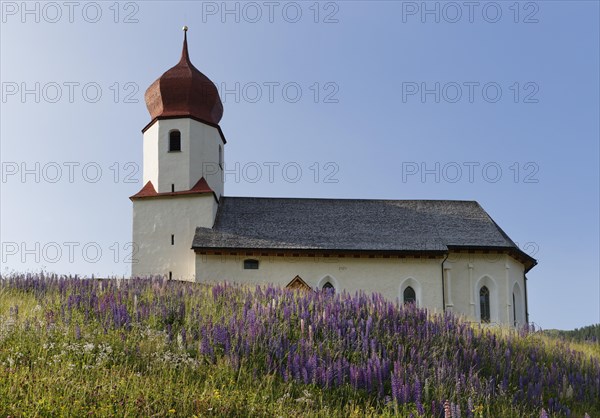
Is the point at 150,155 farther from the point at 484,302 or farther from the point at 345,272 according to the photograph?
the point at 484,302

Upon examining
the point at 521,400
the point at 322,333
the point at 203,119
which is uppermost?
the point at 203,119

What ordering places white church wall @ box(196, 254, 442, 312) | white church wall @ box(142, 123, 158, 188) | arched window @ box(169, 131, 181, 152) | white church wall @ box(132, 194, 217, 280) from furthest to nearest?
arched window @ box(169, 131, 181, 152) → white church wall @ box(142, 123, 158, 188) → white church wall @ box(132, 194, 217, 280) → white church wall @ box(196, 254, 442, 312)

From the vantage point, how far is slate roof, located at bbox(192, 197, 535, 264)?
32.8 metres

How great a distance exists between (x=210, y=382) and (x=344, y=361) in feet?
6.04

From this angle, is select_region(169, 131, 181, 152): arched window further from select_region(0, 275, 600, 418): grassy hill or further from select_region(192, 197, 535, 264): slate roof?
select_region(0, 275, 600, 418): grassy hill

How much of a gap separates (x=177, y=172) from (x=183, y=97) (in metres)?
3.85

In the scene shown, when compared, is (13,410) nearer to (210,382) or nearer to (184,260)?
(210,382)

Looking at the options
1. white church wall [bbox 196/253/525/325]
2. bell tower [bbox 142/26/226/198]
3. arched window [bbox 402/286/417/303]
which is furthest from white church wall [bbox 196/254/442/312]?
bell tower [bbox 142/26/226/198]

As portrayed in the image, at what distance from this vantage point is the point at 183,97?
36.2m

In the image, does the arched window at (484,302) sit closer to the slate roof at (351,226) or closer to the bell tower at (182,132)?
the slate roof at (351,226)

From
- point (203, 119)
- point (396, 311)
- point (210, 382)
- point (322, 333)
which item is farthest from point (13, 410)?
point (203, 119)

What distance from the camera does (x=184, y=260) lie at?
3344 centimetres

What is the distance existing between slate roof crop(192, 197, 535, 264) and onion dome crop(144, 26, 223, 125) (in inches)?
178

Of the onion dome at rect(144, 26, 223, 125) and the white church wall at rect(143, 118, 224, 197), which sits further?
the onion dome at rect(144, 26, 223, 125)
